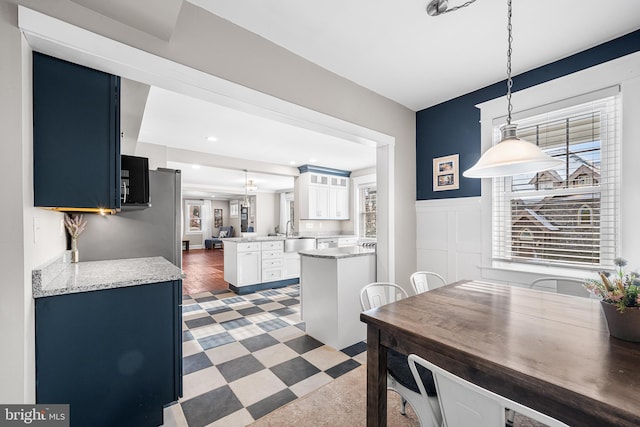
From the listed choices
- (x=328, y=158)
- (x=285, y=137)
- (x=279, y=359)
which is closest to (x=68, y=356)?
(x=279, y=359)

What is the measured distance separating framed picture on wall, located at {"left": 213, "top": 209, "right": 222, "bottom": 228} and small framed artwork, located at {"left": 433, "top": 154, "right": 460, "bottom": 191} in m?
11.9

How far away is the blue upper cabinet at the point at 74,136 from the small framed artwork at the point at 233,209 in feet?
38.1

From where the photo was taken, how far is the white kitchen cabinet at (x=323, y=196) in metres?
6.23

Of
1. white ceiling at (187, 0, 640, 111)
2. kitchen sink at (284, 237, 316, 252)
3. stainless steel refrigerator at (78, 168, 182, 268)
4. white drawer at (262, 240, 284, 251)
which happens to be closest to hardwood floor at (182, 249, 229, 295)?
white drawer at (262, 240, 284, 251)

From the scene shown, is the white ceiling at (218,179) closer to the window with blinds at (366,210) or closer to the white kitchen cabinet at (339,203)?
the white kitchen cabinet at (339,203)

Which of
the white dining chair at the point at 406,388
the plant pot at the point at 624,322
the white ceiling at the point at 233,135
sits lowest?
the white dining chair at the point at 406,388

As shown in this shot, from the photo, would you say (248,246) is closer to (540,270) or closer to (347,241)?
(347,241)

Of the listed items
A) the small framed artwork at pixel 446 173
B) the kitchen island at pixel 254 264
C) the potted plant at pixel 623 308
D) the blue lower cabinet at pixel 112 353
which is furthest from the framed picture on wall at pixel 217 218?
the potted plant at pixel 623 308

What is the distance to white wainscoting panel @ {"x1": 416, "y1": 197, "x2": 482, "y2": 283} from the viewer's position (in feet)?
9.41

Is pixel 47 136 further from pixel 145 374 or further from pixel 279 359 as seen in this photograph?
pixel 279 359

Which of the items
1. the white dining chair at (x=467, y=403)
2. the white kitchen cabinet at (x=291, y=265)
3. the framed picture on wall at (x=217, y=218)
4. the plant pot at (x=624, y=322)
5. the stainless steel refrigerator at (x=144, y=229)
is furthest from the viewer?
the framed picture on wall at (x=217, y=218)

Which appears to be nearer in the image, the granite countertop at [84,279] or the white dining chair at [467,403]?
the white dining chair at [467,403]

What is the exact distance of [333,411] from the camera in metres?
1.82

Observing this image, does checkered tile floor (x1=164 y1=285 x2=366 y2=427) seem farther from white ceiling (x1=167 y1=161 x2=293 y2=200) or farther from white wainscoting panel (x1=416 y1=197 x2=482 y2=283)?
white ceiling (x1=167 y1=161 x2=293 y2=200)
